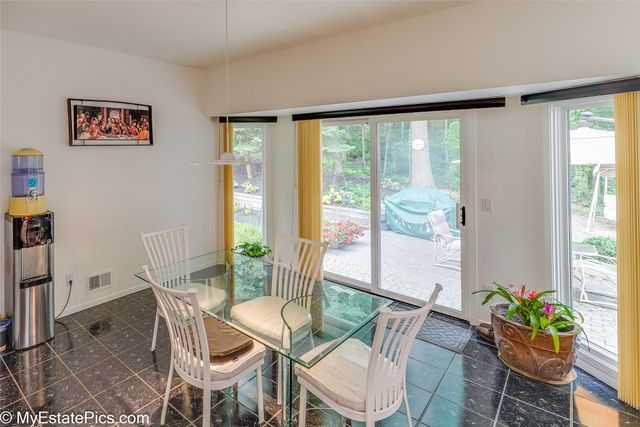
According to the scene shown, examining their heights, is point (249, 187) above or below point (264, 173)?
below

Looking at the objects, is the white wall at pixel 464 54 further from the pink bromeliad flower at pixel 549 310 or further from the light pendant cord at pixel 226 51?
the pink bromeliad flower at pixel 549 310

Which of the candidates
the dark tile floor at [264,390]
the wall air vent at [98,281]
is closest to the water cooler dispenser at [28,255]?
the dark tile floor at [264,390]

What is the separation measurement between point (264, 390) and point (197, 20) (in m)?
2.82

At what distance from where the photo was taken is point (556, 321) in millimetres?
2400

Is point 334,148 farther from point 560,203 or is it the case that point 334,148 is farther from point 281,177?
point 560,203

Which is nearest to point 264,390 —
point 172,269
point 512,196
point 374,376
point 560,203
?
point 374,376

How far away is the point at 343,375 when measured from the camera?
5.80 feet

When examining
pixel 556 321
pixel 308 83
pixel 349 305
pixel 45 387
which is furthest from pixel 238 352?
pixel 308 83

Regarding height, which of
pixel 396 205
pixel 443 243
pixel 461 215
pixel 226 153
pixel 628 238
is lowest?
pixel 443 243

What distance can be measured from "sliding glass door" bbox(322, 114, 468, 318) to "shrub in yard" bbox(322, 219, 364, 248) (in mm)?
12

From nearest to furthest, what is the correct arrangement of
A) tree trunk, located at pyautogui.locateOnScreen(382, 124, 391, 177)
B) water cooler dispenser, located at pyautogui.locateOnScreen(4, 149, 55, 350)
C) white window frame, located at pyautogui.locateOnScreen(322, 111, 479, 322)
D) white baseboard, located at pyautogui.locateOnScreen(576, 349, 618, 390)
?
white baseboard, located at pyautogui.locateOnScreen(576, 349, 618, 390)
water cooler dispenser, located at pyautogui.locateOnScreen(4, 149, 55, 350)
white window frame, located at pyautogui.locateOnScreen(322, 111, 479, 322)
tree trunk, located at pyautogui.locateOnScreen(382, 124, 391, 177)

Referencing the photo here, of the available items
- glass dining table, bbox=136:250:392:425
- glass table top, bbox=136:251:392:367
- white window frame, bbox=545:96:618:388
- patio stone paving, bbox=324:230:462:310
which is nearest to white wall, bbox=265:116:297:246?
patio stone paving, bbox=324:230:462:310

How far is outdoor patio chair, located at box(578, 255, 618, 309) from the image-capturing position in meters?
2.45

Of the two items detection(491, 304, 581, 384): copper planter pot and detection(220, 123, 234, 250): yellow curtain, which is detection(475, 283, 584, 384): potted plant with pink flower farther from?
detection(220, 123, 234, 250): yellow curtain
